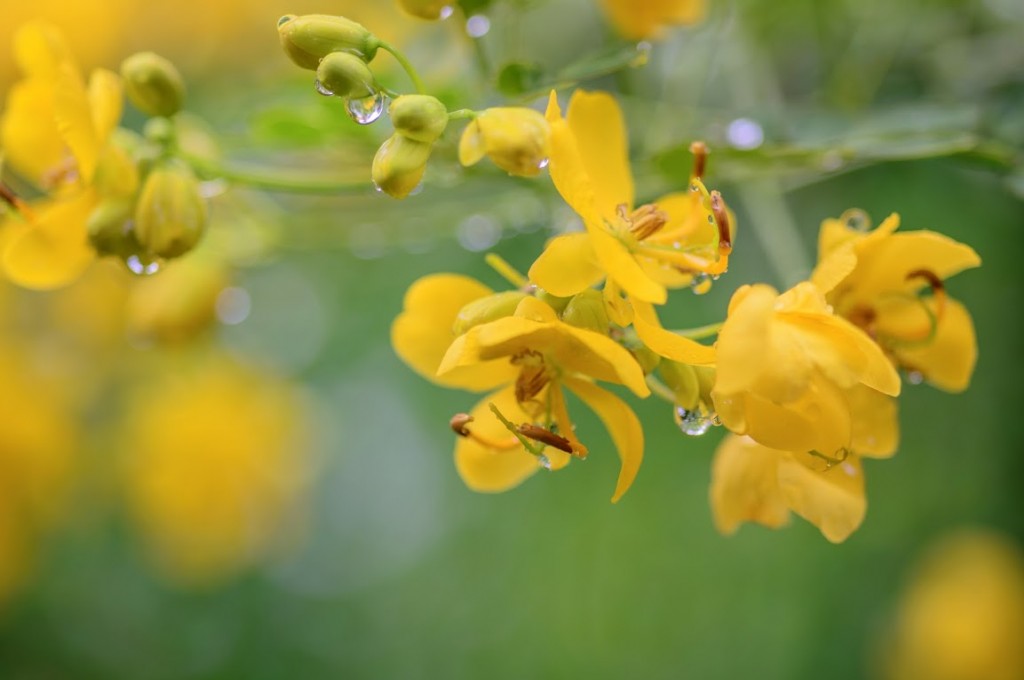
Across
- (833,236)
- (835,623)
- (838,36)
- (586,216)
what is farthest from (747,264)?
(586,216)

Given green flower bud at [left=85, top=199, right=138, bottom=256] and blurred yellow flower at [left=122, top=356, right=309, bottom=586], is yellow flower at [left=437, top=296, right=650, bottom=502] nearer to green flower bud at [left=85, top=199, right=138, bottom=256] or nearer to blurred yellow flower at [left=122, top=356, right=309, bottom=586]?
green flower bud at [left=85, top=199, right=138, bottom=256]

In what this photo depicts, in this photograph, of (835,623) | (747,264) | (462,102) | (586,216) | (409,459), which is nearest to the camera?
(586,216)

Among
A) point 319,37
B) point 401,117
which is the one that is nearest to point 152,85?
point 319,37

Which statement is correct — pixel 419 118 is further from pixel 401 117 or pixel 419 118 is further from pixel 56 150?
pixel 56 150

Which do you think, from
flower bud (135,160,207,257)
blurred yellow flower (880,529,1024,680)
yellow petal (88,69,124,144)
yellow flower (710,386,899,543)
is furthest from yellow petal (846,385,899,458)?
blurred yellow flower (880,529,1024,680)

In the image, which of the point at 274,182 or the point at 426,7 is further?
the point at 274,182

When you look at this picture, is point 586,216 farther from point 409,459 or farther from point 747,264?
point 409,459
